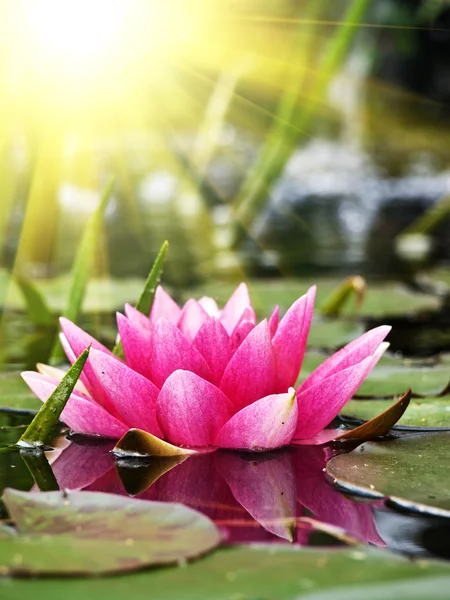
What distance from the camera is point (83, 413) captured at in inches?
39.1

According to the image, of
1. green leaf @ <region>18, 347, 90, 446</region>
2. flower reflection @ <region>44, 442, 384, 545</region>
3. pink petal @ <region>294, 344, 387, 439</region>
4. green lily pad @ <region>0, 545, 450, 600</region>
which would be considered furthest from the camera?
pink petal @ <region>294, 344, 387, 439</region>

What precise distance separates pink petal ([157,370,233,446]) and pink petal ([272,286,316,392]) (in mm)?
100

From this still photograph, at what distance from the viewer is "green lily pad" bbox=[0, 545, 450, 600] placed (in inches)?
21.5

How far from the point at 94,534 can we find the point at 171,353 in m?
0.33

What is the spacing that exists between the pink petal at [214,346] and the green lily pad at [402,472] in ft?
0.60

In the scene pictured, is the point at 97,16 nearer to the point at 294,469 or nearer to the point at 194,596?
the point at 294,469

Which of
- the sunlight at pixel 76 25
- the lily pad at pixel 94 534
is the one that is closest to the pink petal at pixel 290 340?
the lily pad at pixel 94 534

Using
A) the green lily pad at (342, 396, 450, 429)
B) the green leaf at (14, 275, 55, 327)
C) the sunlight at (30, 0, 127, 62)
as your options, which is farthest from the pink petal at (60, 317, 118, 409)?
the sunlight at (30, 0, 127, 62)

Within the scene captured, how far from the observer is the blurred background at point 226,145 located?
93.1 inches

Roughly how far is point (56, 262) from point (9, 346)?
1.62 m

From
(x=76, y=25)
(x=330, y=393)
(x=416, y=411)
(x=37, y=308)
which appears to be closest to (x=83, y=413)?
(x=330, y=393)

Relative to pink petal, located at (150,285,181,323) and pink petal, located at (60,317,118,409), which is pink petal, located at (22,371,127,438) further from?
pink petal, located at (150,285,181,323)

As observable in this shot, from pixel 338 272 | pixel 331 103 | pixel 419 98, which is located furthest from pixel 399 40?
pixel 338 272

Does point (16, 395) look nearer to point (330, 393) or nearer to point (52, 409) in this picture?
point (52, 409)
